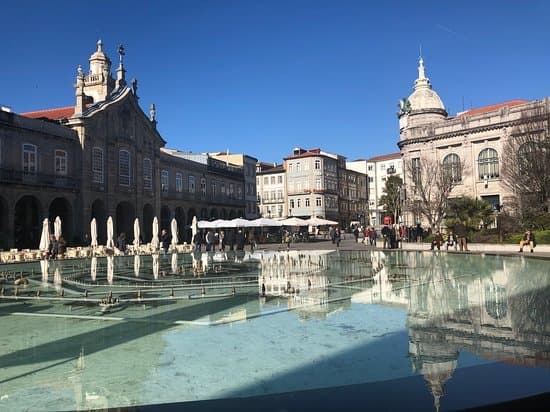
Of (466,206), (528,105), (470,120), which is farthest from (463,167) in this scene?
(466,206)

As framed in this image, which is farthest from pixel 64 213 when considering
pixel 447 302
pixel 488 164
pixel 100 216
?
pixel 488 164

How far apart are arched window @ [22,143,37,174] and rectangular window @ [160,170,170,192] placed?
52.5ft

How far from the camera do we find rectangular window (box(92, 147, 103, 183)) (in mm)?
40241

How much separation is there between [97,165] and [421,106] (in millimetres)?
39974

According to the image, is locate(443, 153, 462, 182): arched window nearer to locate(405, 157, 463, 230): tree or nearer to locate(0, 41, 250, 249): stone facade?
locate(405, 157, 463, 230): tree

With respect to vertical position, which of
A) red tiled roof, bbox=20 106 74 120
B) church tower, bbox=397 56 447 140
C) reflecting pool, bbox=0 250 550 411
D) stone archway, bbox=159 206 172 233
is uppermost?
church tower, bbox=397 56 447 140

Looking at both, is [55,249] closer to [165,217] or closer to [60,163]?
[60,163]

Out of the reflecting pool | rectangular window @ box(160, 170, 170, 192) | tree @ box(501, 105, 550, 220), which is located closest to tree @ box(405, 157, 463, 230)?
tree @ box(501, 105, 550, 220)

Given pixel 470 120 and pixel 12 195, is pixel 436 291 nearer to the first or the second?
pixel 12 195

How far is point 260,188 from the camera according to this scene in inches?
3231

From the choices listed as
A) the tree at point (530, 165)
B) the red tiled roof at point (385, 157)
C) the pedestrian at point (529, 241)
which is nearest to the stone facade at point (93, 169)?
the pedestrian at point (529, 241)

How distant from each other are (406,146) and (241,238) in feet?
102

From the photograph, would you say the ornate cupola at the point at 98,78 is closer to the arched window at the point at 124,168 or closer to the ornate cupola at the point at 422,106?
the arched window at the point at 124,168

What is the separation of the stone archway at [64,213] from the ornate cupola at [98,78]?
43.1 ft
